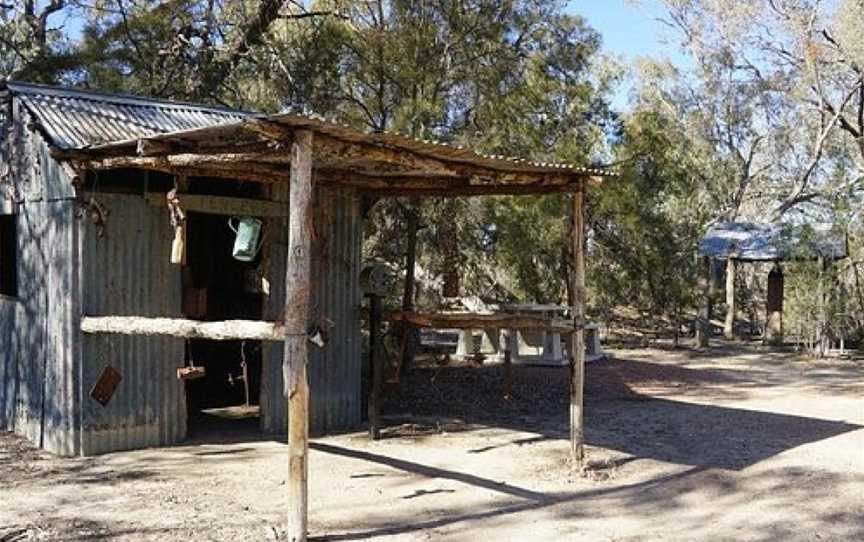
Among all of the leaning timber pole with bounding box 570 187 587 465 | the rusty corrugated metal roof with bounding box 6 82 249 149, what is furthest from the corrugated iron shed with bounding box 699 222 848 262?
the rusty corrugated metal roof with bounding box 6 82 249 149

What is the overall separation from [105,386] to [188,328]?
1.88 metres

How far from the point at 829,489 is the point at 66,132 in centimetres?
733

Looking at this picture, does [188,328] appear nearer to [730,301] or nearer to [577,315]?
[577,315]

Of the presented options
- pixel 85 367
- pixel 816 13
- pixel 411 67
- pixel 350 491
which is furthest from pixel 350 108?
pixel 816 13

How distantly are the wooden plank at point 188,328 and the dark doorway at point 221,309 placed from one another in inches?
127

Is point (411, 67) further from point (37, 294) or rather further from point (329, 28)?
point (37, 294)

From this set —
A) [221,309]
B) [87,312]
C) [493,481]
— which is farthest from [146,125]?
[493,481]

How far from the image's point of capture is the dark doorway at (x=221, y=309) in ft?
37.0

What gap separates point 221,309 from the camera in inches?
459

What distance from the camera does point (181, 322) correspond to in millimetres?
6691

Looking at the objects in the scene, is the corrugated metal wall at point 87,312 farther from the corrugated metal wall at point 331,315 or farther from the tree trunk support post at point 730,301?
the tree trunk support post at point 730,301

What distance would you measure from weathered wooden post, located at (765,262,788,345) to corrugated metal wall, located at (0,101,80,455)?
56.7 ft

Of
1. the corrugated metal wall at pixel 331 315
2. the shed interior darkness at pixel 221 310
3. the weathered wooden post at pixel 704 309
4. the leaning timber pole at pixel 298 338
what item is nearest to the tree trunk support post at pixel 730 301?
the weathered wooden post at pixel 704 309

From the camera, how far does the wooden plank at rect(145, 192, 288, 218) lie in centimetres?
822
